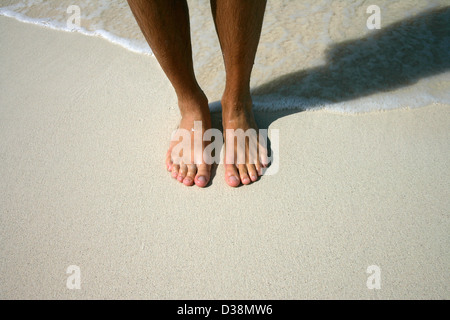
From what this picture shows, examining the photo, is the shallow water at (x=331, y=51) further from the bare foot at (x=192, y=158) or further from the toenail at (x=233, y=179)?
the toenail at (x=233, y=179)

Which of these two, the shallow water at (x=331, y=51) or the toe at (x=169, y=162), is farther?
the shallow water at (x=331, y=51)

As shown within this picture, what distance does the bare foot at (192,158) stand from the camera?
1.18 metres

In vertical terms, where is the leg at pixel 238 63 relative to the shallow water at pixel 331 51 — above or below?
below

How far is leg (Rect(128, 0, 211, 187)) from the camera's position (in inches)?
36.7

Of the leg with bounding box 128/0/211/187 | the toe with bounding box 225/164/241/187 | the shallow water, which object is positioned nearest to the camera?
the leg with bounding box 128/0/211/187

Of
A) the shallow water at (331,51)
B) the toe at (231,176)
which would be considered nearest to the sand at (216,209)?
the toe at (231,176)

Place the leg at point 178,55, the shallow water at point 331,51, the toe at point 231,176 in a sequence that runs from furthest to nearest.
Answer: the shallow water at point 331,51, the toe at point 231,176, the leg at point 178,55

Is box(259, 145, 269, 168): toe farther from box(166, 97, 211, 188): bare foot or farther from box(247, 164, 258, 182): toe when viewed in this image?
box(166, 97, 211, 188): bare foot

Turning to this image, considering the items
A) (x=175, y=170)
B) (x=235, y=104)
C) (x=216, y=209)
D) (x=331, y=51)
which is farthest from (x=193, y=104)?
(x=331, y=51)

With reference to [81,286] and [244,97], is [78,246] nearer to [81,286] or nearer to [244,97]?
[81,286]

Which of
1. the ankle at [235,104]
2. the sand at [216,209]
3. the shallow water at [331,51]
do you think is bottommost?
the sand at [216,209]

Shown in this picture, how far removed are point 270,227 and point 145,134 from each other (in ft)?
2.32

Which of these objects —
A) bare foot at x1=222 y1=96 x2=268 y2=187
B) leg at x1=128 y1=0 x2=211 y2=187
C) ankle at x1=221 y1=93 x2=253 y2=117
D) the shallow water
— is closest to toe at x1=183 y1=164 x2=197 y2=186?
leg at x1=128 y1=0 x2=211 y2=187

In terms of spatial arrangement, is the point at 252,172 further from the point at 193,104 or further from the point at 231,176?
the point at 193,104
